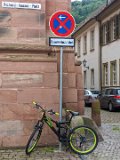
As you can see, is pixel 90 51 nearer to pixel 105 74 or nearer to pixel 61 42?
pixel 105 74

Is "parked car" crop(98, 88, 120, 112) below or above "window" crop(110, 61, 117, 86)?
below

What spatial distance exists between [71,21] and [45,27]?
190cm

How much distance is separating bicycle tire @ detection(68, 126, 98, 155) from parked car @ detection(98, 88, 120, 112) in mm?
15727

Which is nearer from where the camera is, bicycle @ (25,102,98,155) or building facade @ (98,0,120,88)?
bicycle @ (25,102,98,155)

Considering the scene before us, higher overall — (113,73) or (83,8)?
(83,8)

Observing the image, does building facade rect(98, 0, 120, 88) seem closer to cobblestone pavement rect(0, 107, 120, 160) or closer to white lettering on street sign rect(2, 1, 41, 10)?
white lettering on street sign rect(2, 1, 41, 10)

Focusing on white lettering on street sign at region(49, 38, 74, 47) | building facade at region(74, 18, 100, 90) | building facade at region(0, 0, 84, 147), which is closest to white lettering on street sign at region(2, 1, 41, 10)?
building facade at region(0, 0, 84, 147)

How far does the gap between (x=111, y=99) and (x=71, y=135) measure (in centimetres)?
1670

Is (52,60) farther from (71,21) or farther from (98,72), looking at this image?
(98,72)

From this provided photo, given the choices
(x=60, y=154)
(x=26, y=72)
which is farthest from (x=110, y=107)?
(x=60, y=154)

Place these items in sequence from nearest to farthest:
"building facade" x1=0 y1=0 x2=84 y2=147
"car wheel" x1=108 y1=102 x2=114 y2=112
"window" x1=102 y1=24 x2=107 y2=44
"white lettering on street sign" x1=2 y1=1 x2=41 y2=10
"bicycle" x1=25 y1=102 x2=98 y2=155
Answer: "bicycle" x1=25 y1=102 x2=98 y2=155, "building facade" x1=0 y1=0 x2=84 y2=147, "white lettering on street sign" x1=2 y1=1 x2=41 y2=10, "car wheel" x1=108 y1=102 x2=114 y2=112, "window" x1=102 y1=24 x2=107 y2=44

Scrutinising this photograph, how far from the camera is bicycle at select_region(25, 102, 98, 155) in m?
8.57

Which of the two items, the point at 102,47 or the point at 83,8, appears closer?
the point at 102,47

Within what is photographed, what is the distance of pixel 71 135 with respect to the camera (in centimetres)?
859
